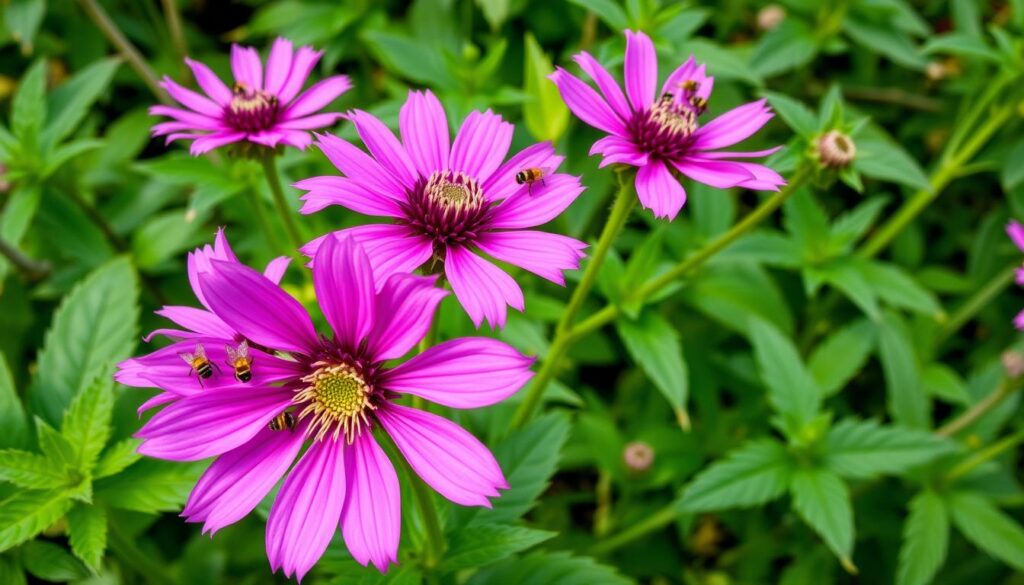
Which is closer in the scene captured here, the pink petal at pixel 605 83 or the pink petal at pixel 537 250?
the pink petal at pixel 537 250

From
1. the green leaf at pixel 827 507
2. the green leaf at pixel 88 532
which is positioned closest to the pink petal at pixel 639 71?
the green leaf at pixel 827 507

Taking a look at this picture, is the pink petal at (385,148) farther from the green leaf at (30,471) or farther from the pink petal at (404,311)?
the green leaf at (30,471)

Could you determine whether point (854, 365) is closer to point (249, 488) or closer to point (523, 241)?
point (523, 241)

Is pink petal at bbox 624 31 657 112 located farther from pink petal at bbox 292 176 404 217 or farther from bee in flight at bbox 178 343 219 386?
bee in flight at bbox 178 343 219 386

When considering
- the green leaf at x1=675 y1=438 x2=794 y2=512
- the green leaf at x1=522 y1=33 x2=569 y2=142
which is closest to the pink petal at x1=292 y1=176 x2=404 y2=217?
the green leaf at x1=522 y1=33 x2=569 y2=142

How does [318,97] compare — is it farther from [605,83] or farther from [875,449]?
[875,449]

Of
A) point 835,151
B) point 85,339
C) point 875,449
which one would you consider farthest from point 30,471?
point 875,449
